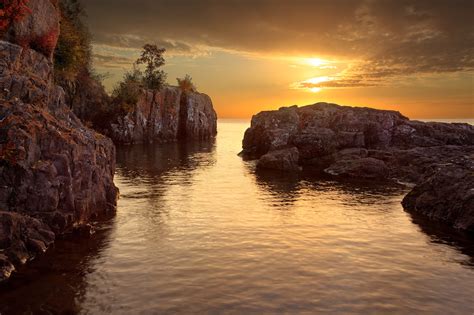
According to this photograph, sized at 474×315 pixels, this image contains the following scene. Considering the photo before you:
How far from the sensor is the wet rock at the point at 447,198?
109 ft

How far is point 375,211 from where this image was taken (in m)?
38.1

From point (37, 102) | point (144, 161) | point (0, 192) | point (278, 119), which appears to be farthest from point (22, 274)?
point (278, 119)

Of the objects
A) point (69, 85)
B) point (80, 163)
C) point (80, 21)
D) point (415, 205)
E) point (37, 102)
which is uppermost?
point (80, 21)

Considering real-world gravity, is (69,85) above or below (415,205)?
above

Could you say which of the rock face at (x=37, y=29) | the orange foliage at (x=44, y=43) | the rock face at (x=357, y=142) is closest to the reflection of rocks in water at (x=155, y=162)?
the rock face at (x=357, y=142)

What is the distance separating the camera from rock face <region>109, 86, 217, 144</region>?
104125 mm

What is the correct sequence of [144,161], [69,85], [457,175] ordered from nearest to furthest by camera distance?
1. [457,175]
2. [144,161]
3. [69,85]

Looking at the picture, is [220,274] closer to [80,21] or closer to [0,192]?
[0,192]

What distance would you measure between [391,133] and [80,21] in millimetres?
64633

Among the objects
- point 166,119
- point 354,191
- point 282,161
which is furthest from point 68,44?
point 166,119

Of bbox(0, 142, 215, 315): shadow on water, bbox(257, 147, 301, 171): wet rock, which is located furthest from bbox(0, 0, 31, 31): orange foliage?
bbox(257, 147, 301, 171): wet rock

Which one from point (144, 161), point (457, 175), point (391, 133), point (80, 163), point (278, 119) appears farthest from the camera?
point (278, 119)

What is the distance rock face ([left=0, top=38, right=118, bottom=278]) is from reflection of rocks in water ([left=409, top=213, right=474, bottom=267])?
24818 mm

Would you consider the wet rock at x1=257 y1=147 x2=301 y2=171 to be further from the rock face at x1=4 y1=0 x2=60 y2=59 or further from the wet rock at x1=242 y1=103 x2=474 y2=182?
the rock face at x1=4 y1=0 x2=60 y2=59
